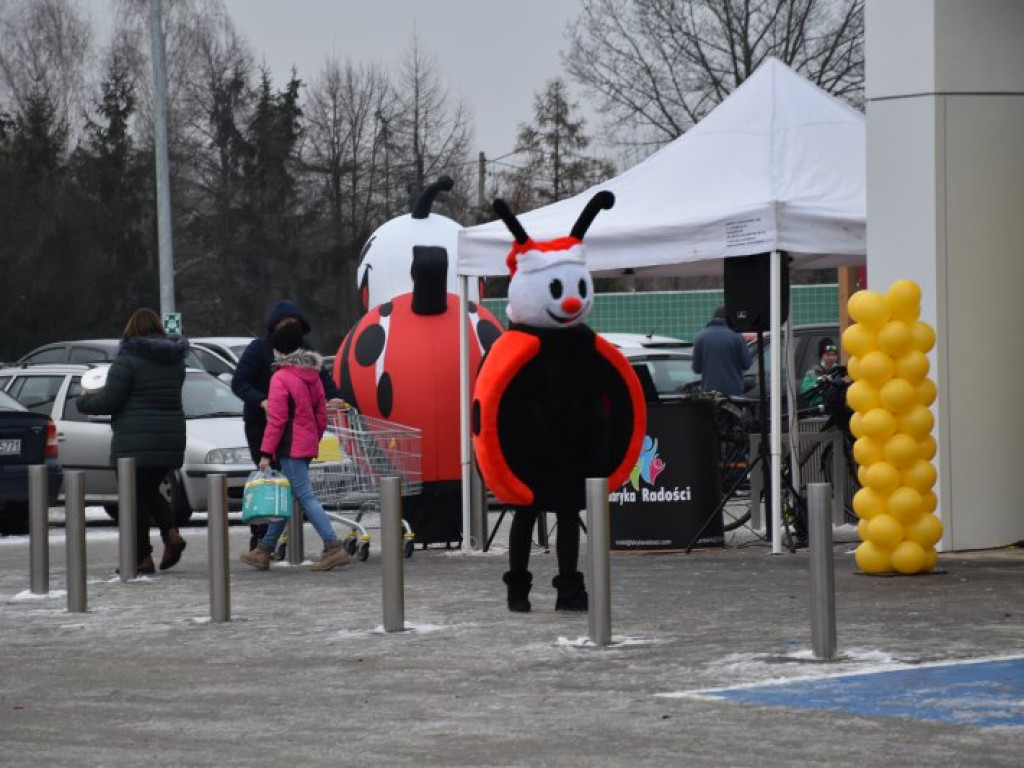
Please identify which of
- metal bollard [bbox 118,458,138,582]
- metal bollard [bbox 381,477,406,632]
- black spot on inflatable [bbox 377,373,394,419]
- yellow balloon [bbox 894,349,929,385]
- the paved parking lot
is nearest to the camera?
the paved parking lot

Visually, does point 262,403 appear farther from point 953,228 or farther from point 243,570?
point 953,228

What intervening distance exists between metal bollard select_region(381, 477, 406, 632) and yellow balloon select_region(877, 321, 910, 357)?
11.4ft

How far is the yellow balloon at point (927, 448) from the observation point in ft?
39.8

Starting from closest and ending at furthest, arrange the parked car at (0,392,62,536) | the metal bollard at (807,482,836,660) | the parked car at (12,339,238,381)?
the metal bollard at (807,482,836,660)
the parked car at (0,392,62,536)
the parked car at (12,339,238,381)

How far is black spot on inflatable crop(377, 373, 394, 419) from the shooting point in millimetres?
15148

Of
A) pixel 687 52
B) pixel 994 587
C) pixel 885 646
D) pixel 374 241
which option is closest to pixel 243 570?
pixel 374 241

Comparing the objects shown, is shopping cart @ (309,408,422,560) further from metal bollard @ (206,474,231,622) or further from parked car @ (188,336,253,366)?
parked car @ (188,336,253,366)

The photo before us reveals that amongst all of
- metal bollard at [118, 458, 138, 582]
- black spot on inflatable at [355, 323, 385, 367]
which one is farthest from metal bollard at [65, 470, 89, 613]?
black spot on inflatable at [355, 323, 385, 367]

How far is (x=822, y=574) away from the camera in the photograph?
8734 mm

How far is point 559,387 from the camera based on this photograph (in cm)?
1069

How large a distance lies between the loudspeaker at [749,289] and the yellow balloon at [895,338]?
1.90m

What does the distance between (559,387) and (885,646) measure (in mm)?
2352

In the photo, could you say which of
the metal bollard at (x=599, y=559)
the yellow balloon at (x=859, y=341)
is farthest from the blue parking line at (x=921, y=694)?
the yellow balloon at (x=859, y=341)

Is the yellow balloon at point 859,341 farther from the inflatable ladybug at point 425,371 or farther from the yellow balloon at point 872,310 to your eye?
the inflatable ladybug at point 425,371
